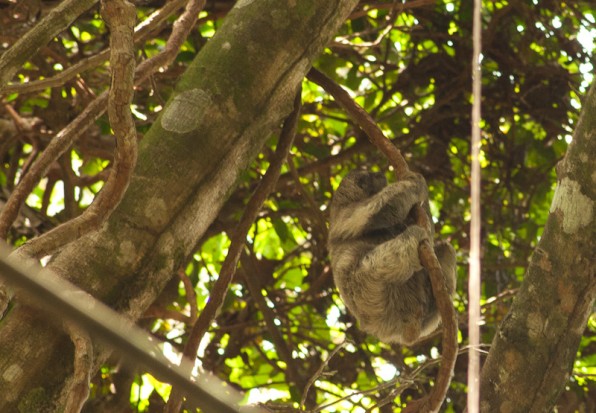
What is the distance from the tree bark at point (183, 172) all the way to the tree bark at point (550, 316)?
125 cm

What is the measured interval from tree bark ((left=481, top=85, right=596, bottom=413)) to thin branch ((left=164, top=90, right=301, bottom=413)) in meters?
1.29

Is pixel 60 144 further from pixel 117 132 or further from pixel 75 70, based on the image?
pixel 117 132

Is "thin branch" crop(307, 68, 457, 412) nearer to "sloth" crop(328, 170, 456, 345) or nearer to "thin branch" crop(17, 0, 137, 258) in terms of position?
"sloth" crop(328, 170, 456, 345)

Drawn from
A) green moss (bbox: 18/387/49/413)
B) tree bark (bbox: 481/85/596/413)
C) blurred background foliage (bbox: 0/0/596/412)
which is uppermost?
blurred background foliage (bbox: 0/0/596/412)

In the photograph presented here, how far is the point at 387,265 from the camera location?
4480 mm

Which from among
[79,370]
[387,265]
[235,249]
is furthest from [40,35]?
[387,265]

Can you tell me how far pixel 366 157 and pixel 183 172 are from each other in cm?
399

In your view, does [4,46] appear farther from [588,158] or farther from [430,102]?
[588,158]

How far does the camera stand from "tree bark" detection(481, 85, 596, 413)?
316 cm

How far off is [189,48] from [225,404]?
5751 mm

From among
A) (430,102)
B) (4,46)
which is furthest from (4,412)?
(430,102)

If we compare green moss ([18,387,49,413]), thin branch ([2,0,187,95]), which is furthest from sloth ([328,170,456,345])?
green moss ([18,387,49,413])

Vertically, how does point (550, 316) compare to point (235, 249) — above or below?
below

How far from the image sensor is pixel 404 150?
6.59 meters
